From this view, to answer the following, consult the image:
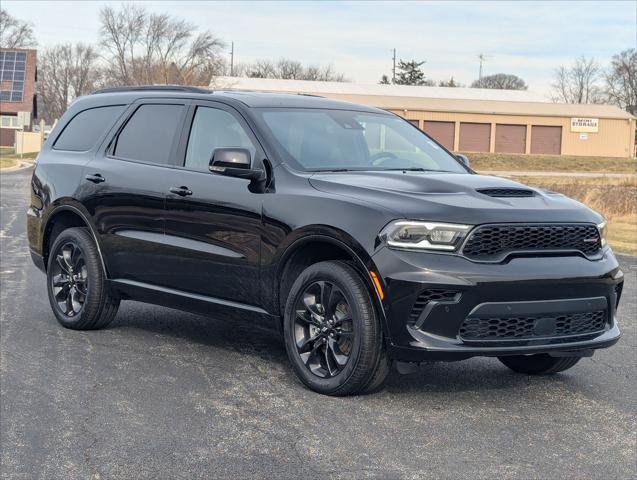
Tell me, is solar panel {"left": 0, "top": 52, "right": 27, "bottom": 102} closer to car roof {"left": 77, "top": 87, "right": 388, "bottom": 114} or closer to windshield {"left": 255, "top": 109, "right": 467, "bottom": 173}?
car roof {"left": 77, "top": 87, "right": 388, "bottom": 114}

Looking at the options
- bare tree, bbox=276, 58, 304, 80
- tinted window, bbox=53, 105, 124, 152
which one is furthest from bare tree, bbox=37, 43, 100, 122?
tinted window, bbox=53, 105, 124, 152

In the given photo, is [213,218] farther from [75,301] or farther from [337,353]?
[75,301]

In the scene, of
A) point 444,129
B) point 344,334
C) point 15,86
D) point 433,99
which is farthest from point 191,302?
point 15,86

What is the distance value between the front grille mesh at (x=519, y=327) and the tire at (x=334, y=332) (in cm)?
51

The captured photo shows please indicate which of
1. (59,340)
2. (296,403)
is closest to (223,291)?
(296,403)

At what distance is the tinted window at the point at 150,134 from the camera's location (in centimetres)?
732

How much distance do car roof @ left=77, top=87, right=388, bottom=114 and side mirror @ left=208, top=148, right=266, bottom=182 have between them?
644mm

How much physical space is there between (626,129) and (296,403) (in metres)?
73.8

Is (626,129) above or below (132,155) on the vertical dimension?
above

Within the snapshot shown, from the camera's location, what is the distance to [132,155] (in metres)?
7.60

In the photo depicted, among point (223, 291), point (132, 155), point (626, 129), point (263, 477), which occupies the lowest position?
point (263, 477)

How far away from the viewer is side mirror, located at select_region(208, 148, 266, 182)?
6.25 meters

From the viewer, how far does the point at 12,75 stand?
81812mm

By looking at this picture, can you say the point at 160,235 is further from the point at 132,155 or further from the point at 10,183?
the point at 10,183
